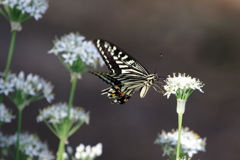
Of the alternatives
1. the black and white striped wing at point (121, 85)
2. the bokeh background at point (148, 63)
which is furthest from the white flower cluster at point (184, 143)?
the bokeh background at point (148, 63)

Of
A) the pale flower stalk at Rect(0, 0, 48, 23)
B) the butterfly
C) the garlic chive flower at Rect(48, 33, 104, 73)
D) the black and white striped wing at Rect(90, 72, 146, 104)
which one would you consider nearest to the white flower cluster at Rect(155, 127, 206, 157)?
the butterfly

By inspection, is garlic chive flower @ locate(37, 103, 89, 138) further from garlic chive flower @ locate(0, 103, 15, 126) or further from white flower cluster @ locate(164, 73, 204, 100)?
white flower cluster @ locate(164, 73, 204, 100)

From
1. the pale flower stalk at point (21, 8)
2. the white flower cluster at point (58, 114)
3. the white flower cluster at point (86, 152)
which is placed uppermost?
the pale flower stalk at point (21, 8)

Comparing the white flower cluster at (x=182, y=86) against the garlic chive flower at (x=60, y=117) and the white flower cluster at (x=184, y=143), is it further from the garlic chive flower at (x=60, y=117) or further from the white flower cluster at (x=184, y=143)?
the garlic chive flower at (x=60, y=117)

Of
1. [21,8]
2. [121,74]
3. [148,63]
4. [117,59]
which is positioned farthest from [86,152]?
[148,63]

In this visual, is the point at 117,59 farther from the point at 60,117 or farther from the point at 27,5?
the point at 27,5

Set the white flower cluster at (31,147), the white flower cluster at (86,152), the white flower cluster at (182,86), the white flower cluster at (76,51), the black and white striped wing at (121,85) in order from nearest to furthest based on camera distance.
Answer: the white flower cluster at (182,86)
the white flower cluster at (86,152)
the white flower cluster at (31,147)
the white flower cluster at (76,51)
the black and white striped wing at (121,85)
